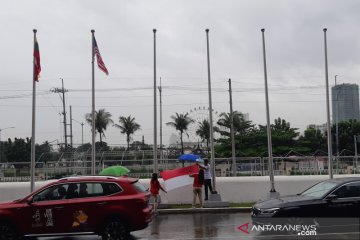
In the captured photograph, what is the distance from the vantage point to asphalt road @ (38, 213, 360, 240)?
11.1 meters

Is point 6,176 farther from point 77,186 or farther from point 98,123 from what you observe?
point 98,123

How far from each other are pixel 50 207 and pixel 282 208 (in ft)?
18.3

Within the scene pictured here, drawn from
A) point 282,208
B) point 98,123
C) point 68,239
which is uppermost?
point 98,123

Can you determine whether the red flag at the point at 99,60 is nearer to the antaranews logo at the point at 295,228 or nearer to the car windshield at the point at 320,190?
the car windshield at the point at 320,190

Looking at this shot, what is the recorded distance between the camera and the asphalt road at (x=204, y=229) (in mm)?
11102

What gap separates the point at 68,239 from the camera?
485 inches

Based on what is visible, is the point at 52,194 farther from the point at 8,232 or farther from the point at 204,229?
the point at 204,229

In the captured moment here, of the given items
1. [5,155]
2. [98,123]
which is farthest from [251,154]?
[5,155]

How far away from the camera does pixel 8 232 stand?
1111cm

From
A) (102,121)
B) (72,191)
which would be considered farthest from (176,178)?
(102,121)

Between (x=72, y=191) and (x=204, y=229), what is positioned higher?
(x=72, y=191)

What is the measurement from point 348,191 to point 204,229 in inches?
166

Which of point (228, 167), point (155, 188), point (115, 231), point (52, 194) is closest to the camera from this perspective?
point (115, 231)

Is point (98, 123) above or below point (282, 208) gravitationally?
above
